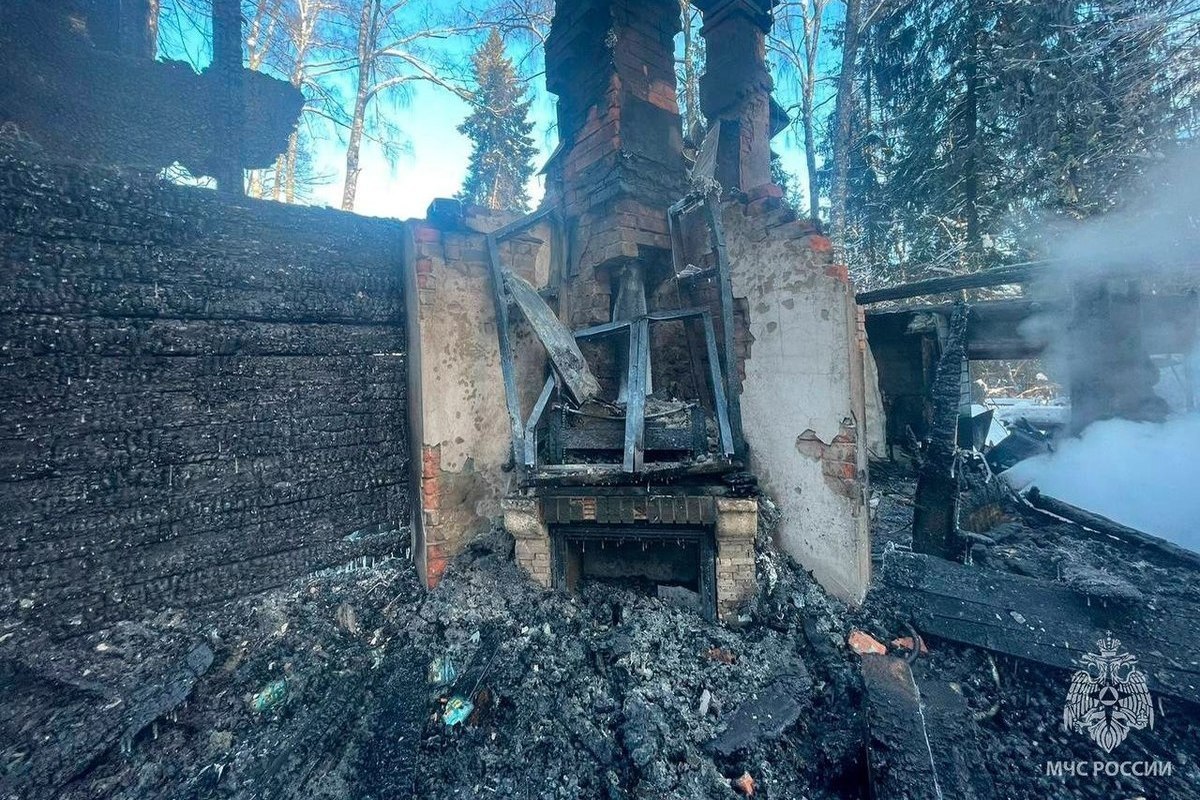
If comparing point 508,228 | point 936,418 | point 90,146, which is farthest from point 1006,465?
point 90,146

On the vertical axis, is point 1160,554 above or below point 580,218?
below

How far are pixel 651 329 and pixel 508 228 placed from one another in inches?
55.5

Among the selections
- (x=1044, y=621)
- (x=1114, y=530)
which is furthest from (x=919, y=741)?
(x=1114, y=530)

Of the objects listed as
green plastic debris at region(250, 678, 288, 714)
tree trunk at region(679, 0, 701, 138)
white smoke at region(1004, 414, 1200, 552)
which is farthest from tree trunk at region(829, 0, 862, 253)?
green plastic debris at region(250, 678, 288, 714)

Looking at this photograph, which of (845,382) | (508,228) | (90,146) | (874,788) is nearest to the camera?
(874,788)

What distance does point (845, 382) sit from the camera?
9.20 ft

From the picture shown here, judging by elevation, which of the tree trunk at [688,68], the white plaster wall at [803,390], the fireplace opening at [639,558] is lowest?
the fireplace opening at [639,558]

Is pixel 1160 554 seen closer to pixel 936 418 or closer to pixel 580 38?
pixel 936 418

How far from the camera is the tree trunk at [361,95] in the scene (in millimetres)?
8781

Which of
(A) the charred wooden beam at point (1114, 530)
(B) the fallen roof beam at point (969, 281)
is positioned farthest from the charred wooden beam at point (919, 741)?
(B) the fallen roof beam at point (969, 281)

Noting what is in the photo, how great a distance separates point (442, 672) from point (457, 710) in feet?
1.01

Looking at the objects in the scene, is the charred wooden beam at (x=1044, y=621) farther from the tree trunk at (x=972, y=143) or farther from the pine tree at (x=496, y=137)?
the pine tree at (x=496, y=137)

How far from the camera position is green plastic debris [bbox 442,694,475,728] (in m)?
2.12

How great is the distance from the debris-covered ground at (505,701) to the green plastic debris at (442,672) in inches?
1.1
